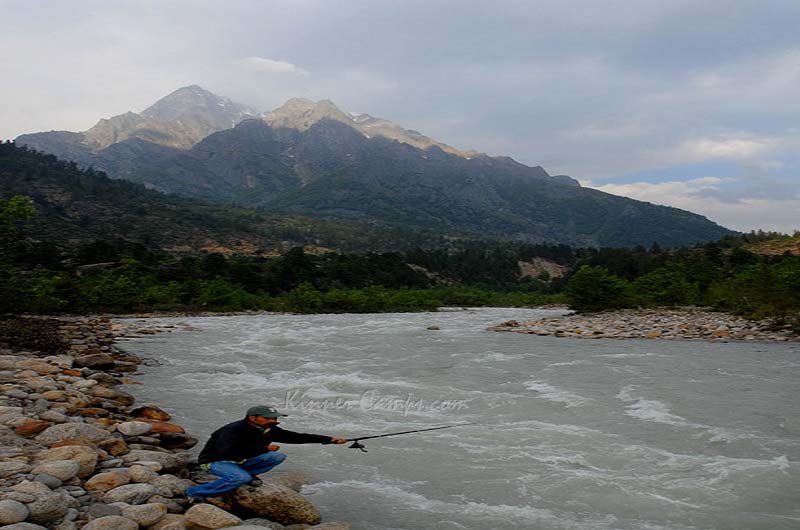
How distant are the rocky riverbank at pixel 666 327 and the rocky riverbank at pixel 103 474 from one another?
61.7 feet

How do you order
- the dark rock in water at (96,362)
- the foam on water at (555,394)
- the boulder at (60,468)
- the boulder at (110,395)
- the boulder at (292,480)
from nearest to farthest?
1. the boulder at (60,468)
2. the boulder at (292,480)
3. the boulder at (110,395)
4. the foam on water at (555,394)
5. the dark rock in water at (96,362)

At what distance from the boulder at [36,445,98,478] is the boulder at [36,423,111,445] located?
545 millimetres

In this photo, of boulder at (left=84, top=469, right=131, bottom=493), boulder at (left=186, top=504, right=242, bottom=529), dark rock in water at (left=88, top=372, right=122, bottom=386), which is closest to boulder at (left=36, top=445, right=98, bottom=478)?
boulder at (left=84, top=469, right=131, bottom=493)

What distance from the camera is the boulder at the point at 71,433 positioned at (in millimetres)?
6262

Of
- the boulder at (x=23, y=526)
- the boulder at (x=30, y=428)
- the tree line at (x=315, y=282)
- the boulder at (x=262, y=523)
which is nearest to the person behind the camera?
the boulder at (x=23, y=526)

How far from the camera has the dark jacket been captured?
571 cm

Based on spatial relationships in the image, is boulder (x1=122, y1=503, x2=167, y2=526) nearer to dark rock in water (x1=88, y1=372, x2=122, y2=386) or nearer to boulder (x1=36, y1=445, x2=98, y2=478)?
boulder (x1=36, y1=445, x2=98, y2=478)

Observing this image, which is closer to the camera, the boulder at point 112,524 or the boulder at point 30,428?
the boulder at point 112,524

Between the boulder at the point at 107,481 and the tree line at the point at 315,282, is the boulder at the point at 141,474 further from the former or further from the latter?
the tree line at the point at 315,282

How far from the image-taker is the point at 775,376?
12523 millimetres

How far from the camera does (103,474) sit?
5.34 meters

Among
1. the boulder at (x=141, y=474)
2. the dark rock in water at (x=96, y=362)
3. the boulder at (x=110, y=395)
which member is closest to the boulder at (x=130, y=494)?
the boulder at (x=141, y=474)

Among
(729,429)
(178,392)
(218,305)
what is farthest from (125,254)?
(729,429)

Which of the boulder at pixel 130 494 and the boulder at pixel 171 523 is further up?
the boulder at pixel 130 494
